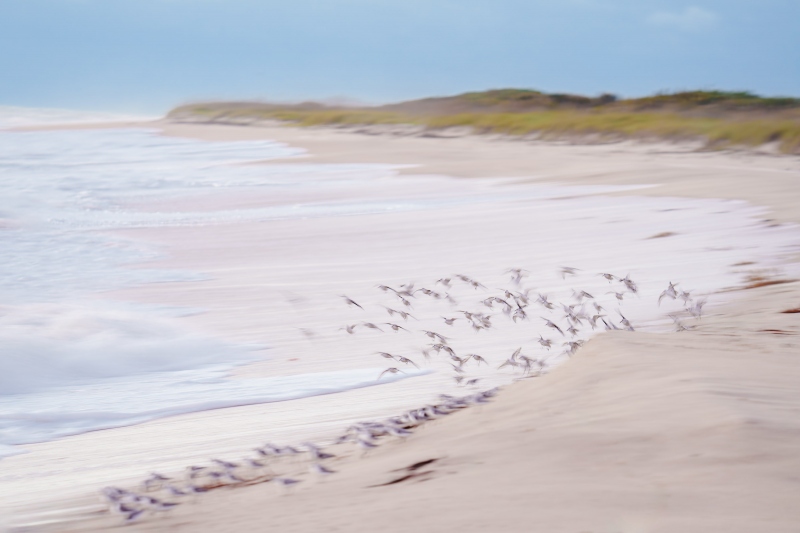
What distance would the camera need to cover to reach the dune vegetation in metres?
18.7

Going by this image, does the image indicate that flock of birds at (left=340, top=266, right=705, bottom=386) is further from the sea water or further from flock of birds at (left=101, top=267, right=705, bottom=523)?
the sea water

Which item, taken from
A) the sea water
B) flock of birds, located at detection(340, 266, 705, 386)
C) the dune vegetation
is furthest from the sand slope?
the dune vegetation

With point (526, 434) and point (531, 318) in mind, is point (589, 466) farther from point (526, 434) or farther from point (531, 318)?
point (531, 318)

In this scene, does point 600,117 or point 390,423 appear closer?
point 390,423

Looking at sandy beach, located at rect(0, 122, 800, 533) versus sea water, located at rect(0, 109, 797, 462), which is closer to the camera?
sandy beach, located at rect(0, 122, 800, 533)

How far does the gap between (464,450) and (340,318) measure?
253 centimetres

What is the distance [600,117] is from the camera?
24266 millimetres

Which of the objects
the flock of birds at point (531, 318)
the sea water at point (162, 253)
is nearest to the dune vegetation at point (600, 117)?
the sea water at point (162, 253)

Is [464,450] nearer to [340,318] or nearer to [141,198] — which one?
[340,318]

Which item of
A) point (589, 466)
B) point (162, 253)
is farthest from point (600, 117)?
point (589, 466)

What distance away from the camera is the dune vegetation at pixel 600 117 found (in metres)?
18.7

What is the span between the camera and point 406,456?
6.78ft

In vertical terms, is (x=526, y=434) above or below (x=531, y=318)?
above

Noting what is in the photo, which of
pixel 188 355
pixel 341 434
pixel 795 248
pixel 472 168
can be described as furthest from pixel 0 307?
pixel 472 168
